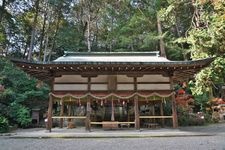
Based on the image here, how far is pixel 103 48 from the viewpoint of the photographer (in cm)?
2658

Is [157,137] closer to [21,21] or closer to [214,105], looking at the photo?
[214,105]

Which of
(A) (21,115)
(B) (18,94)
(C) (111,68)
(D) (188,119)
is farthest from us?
(B) (18,94)

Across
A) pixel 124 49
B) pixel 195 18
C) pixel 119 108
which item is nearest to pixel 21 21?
pixel 124 49

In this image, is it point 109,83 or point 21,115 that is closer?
point 109,83

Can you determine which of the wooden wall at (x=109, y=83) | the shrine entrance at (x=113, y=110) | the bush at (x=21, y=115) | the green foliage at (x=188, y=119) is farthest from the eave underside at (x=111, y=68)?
the green foliage at (x=188, y=119)

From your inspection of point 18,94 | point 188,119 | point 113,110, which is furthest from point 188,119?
point 18,94

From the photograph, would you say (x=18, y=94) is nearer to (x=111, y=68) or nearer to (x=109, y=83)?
(x=109, y=83)

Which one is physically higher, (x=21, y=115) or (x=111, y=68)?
(x=111, y=68)

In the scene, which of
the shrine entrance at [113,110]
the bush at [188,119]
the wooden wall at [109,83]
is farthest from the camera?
the bush at [188,119]

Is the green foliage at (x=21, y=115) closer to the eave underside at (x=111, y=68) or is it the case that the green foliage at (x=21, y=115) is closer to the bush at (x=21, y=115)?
the bush at (x=21, y=115)

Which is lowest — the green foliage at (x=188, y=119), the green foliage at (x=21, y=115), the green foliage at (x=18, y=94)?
the green foliage at (x=188, y=119)

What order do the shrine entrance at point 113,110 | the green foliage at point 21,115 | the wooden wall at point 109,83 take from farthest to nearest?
the green foliage at point 21,115, the wooden wall at point 109,83, the shrine entrance at point 113,110

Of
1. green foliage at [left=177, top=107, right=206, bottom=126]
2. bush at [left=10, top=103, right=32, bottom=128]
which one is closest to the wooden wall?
bush at [left=10, top=103, right=32, bottom=128]

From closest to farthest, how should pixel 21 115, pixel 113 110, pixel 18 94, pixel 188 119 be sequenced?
pixel 113 110
pixel 21 115
pixel 188 119
pixel 18 94
